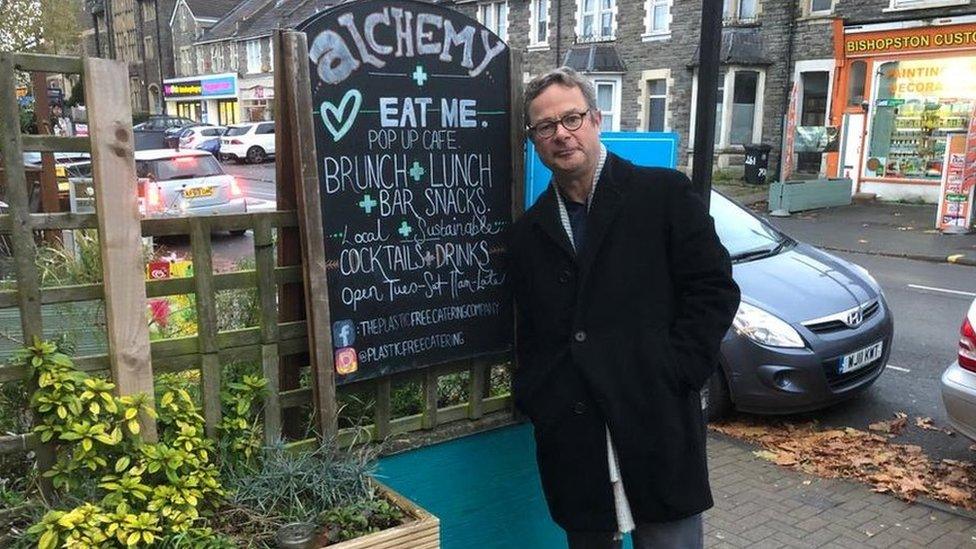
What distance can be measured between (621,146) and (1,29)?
842 inches

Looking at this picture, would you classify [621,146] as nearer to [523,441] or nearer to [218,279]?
[523,441]


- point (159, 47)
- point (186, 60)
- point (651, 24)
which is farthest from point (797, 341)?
point (159, 47)

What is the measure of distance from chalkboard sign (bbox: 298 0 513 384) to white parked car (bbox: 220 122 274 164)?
98.4ft

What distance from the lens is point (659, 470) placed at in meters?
2.32

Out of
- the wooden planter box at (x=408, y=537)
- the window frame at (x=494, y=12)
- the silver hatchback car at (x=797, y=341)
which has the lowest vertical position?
the silver hatchback car at (x=797, y=341)

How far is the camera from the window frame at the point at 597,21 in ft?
88.9

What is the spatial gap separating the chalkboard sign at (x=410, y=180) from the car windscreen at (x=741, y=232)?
3.35 metres

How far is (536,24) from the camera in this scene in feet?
98.1

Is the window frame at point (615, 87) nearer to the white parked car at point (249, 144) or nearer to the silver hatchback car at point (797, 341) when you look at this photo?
the white parked car at point (249, 144)

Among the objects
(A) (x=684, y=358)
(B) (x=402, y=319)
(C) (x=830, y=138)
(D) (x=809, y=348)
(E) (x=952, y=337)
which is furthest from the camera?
(C) (x=830, y=138)

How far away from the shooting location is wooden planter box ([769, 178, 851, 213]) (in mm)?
17266

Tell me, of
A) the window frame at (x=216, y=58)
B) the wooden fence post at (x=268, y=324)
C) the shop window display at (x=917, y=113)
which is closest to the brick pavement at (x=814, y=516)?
the wooden fence post at (x=268, y=324)

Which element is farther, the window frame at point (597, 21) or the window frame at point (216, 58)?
the window frame at point (216, 58)

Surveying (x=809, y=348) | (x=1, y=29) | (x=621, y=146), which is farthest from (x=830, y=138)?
(x=1, y=29)
